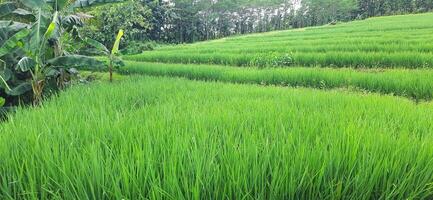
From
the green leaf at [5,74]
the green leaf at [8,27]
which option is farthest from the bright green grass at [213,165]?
the green leaf at [8,27]

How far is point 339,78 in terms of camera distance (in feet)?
17.6

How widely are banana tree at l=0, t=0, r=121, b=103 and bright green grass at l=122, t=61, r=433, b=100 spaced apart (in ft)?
7.97

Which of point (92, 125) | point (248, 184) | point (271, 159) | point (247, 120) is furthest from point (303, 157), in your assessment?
point (92, 125)

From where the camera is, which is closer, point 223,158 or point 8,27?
point 223,158

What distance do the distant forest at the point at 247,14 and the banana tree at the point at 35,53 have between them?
30523 mm

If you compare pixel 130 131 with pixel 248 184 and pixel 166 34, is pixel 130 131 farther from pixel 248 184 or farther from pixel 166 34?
pixel 166 34

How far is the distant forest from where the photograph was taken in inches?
1592

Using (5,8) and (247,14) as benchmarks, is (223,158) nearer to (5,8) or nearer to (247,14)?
(5,8)

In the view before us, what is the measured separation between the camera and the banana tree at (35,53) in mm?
3824

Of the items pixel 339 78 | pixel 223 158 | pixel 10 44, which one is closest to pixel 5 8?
pixel 10 44

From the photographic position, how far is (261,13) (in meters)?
53.3

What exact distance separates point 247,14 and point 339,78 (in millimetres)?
48641

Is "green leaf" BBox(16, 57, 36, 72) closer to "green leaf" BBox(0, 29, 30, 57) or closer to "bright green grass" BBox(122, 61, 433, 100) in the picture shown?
"green leaf" BBox(0, 29, 30, 57)

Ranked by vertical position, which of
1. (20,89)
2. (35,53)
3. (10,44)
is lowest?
(20,89)
